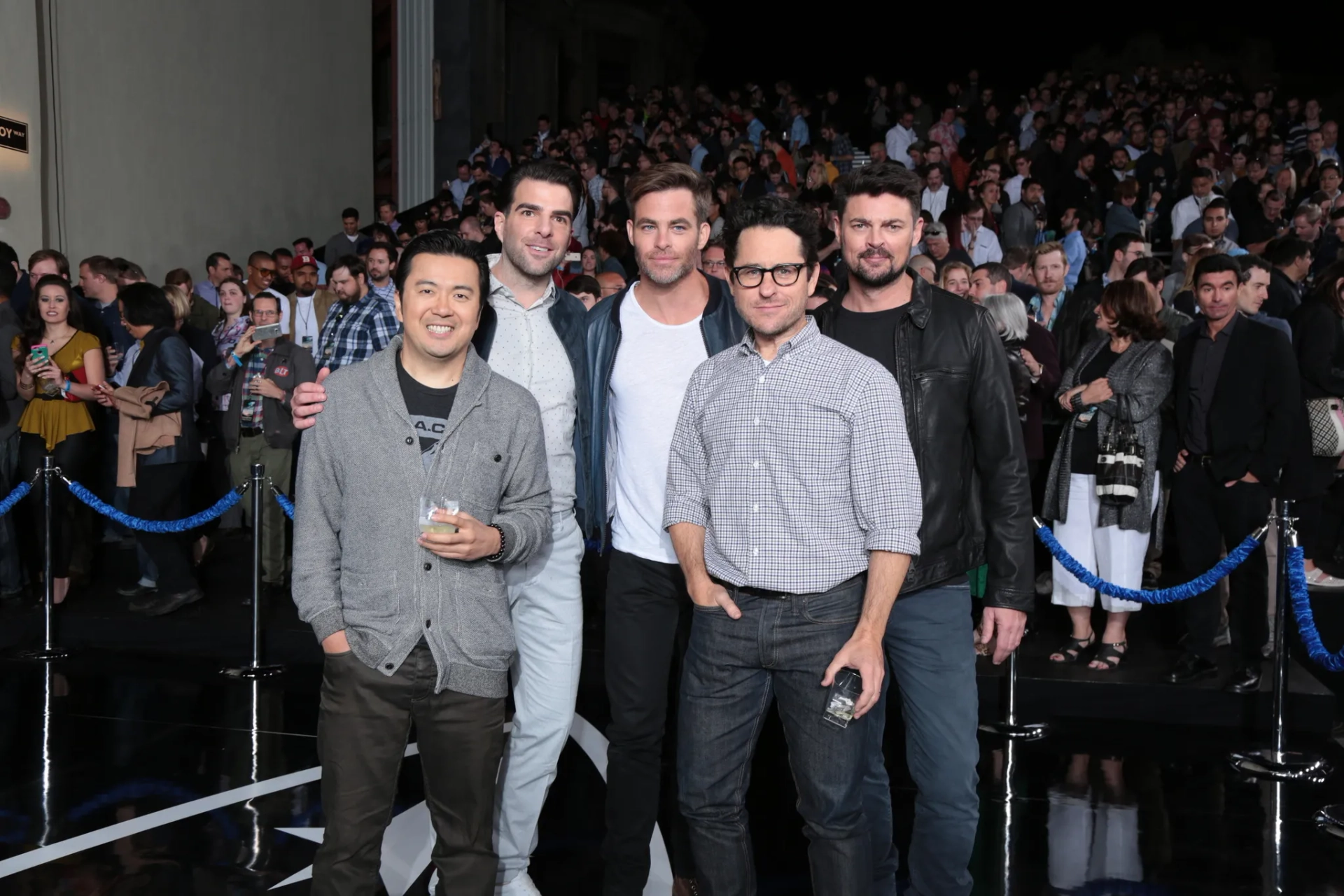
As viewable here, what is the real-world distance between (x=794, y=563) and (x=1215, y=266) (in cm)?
390

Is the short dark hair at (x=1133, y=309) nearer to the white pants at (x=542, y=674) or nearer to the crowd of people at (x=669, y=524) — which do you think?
the crowd of people at (x=669, y=524)

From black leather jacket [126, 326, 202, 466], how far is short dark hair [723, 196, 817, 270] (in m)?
5.17

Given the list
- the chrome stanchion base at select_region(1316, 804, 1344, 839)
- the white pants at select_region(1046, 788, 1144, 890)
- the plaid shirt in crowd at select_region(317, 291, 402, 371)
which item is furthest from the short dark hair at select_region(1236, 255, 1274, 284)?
the plaid shirt in crowd at select_region(317, 291, 402, 371)

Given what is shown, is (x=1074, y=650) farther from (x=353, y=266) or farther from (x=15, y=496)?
(x=15, y=496)

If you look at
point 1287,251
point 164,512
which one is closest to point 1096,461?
point 1287,251

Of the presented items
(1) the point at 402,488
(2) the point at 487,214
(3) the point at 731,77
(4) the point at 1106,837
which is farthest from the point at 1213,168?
(3) the point at 731,77

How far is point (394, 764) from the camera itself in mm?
3148

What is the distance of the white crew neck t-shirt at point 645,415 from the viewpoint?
12.0ft

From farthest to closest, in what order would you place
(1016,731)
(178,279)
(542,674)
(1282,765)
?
(178,279)
(1016,731)
(1282,765)
(542,674)

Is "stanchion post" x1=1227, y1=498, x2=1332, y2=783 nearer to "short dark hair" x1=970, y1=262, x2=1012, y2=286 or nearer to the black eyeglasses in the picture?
"short dark hair" x1=970, y1=262, x2=1012, y2=286

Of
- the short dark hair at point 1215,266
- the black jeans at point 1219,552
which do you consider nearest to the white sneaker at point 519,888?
the black jeans at point 1219,552

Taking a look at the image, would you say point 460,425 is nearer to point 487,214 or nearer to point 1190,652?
point 1190,652

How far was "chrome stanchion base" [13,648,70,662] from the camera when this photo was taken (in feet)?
22.8

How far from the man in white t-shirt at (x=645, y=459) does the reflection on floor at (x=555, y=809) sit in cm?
63
